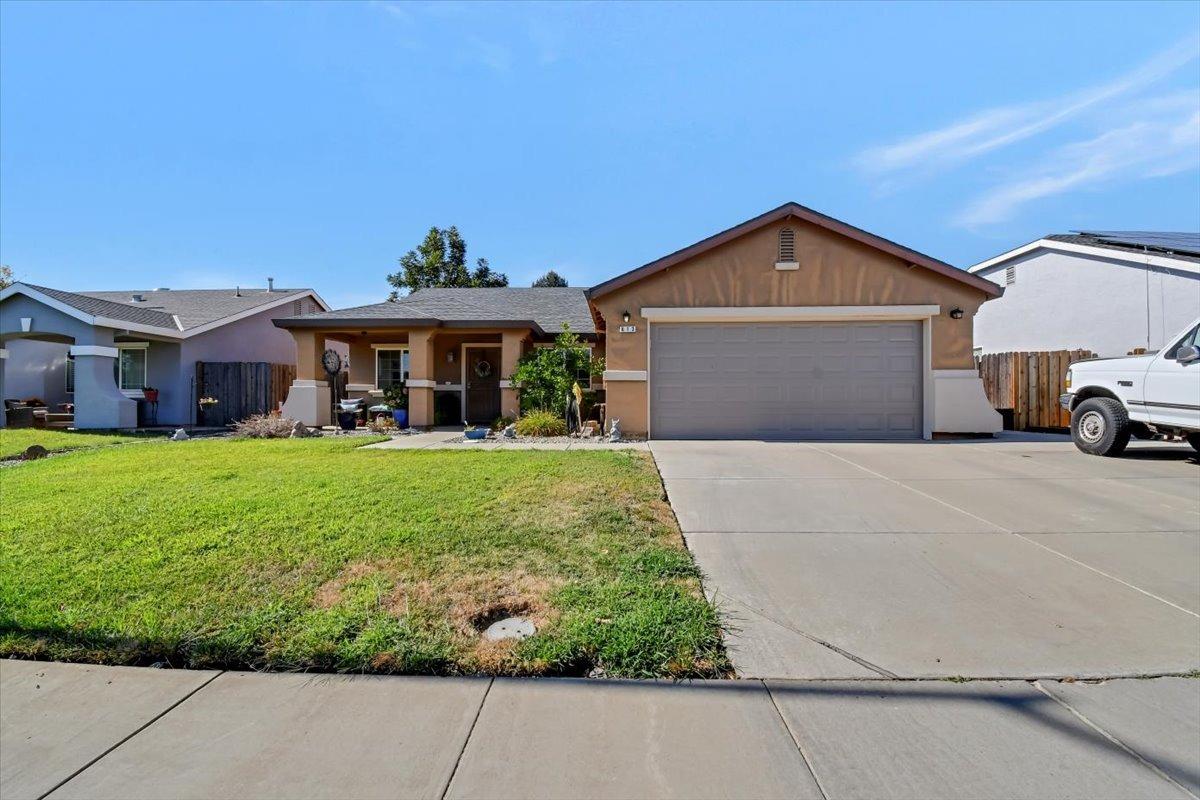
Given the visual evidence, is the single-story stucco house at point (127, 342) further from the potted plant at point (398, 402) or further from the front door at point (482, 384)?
the front door at point (482, 384)

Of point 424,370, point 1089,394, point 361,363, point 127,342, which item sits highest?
point 127,342

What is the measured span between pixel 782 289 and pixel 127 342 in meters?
19.1

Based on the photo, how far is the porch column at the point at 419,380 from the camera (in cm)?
1481

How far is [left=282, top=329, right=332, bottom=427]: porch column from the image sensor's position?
1497 cm

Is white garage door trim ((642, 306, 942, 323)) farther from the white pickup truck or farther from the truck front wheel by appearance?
the truck front wheel

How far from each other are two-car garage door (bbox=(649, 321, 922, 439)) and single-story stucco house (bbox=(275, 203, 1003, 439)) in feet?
0.07

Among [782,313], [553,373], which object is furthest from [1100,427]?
[553,373]

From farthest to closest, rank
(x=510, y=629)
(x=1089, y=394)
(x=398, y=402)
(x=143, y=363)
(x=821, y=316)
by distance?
1. (x=143, y=363)
2. (x=398, y=402)
3. (x=821, y=316)
4. (x=1089, y=394)
5. (x=510, y=629)

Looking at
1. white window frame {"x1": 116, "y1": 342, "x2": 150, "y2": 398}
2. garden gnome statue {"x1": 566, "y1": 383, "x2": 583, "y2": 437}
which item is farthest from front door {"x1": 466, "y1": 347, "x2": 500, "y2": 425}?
white window frame {"x1": 116, "y1": 342, "x2": 150, "y2": 398}

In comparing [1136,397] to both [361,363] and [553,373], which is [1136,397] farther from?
[361,363]

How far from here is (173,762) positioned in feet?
8.35

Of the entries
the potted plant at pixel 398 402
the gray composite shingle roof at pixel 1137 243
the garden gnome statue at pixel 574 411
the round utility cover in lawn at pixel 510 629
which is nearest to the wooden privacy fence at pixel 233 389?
the potted plant at pixel 398 402

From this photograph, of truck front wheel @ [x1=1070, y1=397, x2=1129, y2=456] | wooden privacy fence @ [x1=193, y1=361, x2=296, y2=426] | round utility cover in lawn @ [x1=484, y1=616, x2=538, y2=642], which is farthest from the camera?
wooden privacy fence @ [x1=193, y1=361, x2=296, y2=426]

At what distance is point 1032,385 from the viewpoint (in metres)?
14.3
